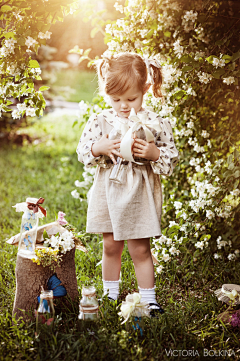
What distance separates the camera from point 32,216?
2307 millimetres

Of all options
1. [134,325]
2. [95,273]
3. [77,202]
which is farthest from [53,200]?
[134,325]

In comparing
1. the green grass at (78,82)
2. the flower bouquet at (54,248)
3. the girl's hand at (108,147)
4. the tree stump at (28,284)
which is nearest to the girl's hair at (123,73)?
the girl's hand at (108,147)

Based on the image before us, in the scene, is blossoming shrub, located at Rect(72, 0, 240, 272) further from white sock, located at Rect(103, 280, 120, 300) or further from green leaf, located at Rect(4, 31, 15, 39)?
green leaf, located at Rect(4, 31, 15, 39)

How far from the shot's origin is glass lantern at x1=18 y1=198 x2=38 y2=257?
2273 millimetres

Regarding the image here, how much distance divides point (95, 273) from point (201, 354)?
119 cm

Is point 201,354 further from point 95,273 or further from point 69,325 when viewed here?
point 95,273

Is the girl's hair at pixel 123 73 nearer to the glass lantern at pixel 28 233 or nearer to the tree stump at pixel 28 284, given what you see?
the glass lantern at pixel 28 233

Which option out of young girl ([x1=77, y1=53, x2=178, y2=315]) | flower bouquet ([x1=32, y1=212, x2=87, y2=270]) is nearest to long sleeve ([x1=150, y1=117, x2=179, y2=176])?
young girl ([x1=77, y1=53, x2=178, y2=315])

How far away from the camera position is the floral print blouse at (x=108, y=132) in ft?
7.42

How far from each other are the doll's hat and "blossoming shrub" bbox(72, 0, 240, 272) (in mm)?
468

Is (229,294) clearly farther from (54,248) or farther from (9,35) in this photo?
(9,35)

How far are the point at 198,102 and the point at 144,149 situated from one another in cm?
111

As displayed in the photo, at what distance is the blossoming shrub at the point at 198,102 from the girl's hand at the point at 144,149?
0.54 metres

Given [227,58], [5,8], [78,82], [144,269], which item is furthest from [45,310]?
[78,82]
